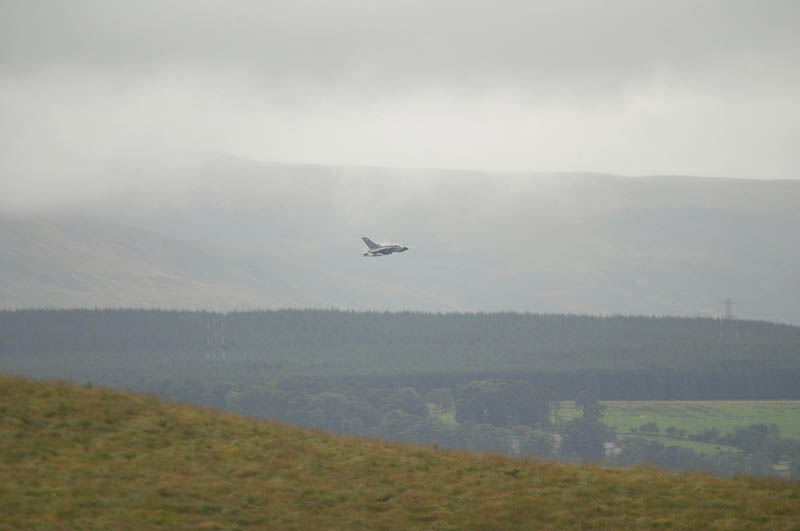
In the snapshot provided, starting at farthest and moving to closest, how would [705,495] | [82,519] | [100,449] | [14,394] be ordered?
[14,394]
[100,449]
[705,495]
[82,519]

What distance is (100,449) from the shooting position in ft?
165

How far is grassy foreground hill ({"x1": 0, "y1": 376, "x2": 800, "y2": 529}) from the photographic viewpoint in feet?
144

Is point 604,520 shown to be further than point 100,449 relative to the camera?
No

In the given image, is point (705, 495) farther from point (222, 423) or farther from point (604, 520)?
point (222, 423)

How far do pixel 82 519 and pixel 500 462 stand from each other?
1874cm

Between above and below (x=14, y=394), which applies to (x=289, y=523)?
below

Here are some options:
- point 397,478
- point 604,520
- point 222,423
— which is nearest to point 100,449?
point 222,423

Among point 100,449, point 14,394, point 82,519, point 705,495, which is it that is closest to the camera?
point 82,519

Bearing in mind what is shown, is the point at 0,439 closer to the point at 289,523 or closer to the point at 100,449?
the point at 100,449

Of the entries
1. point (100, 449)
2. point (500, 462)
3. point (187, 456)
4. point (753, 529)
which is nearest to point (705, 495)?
point (753, 529)

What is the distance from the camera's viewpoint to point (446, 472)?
51188mm

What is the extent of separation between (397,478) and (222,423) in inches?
430

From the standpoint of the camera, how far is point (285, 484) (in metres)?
48.1

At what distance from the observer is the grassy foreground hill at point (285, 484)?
144 ft
